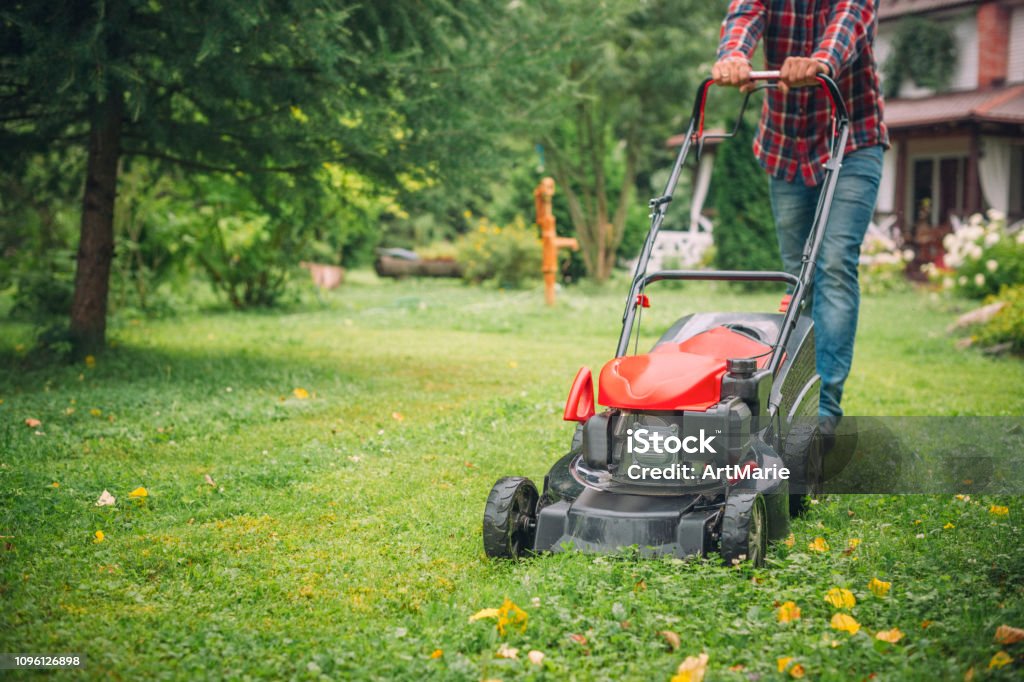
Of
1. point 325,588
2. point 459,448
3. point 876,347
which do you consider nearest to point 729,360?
point 325,588

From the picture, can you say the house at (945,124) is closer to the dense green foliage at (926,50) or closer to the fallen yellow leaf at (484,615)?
the dense green foliage at (926,50)

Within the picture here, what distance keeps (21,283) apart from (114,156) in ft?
12.6

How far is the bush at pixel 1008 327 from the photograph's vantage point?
7195mm

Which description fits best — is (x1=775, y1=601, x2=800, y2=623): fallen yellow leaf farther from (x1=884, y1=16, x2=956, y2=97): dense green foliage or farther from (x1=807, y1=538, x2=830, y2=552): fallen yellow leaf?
(x1=884, y1=16, x2=956, y2=97): dense green foliage

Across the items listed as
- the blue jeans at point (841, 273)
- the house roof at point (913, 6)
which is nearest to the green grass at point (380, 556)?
the blue jeans at point (841, 273)

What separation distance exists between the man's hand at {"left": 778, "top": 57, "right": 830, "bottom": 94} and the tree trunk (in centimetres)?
426

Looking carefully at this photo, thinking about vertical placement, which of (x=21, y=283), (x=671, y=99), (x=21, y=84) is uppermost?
(x=671, y=99)

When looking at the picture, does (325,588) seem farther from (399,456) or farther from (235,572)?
(399,456)

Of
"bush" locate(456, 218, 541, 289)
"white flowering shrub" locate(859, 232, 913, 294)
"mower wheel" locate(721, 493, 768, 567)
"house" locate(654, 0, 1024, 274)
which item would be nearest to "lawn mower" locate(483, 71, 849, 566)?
"mower wheel" locate(721, 493, 768, 567)

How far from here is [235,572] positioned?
288 centimetres

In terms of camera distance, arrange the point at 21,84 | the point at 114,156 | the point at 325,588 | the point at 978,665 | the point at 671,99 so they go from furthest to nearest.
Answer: the point at 671,99
the point at 114,156
the point at 21,84
the point at 325,588
the point at 978,665

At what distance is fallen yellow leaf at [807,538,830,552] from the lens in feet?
9.53

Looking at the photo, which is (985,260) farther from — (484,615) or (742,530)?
(484,615)

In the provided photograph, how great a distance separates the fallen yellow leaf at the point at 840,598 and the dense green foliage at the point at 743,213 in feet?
43.6
